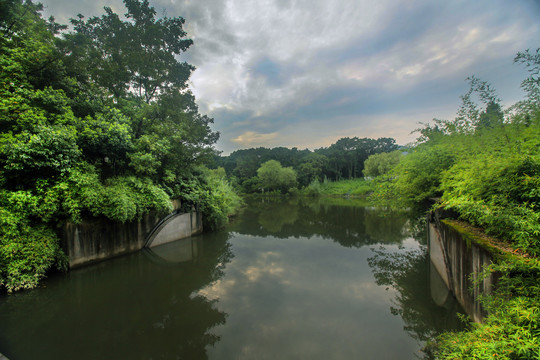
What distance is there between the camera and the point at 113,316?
14.5ft

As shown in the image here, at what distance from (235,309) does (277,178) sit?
3887cm

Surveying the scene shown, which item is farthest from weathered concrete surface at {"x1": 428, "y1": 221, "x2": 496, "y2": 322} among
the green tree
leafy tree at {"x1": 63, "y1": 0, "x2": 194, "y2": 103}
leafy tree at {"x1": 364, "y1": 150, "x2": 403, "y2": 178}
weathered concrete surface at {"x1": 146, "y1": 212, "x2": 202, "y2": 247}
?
the green tree

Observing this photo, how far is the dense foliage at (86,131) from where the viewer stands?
5266 mm

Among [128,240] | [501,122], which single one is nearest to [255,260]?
[128,240]

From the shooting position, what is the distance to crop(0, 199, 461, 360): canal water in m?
3.54

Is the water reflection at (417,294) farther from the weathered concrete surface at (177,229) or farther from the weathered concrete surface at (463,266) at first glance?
the weathered concrete surface at (177,229)

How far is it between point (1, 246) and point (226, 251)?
Answer: 247 inches

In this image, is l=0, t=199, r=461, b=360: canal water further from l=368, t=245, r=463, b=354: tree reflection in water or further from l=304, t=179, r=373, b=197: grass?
l=304, t=179, r=373, b=197: grass

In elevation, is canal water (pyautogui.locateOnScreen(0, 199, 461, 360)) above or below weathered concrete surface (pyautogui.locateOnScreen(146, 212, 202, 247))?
below

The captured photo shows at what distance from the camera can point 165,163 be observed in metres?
10.1

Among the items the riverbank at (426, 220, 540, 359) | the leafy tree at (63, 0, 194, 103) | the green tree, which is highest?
the leafy tree at (63, 0, 194, 103)

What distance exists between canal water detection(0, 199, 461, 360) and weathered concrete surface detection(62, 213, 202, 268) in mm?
442

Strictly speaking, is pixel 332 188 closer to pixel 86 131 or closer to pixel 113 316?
pixel 86 131

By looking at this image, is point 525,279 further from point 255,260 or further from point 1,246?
point 1,246
